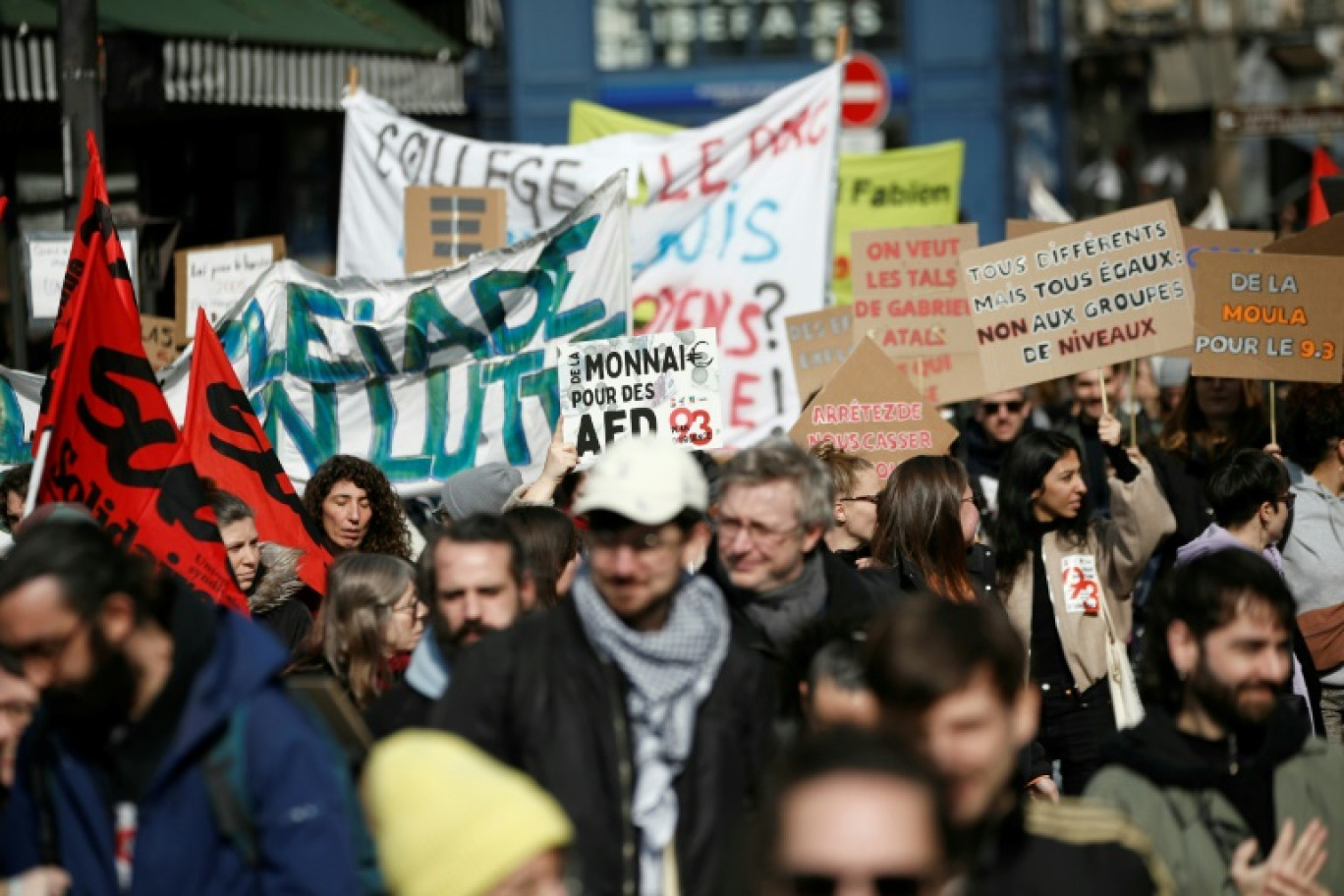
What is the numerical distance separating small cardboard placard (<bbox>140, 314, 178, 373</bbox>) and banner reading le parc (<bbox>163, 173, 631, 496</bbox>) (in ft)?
3.84

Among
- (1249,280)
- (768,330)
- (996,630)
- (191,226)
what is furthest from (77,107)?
(191,226)

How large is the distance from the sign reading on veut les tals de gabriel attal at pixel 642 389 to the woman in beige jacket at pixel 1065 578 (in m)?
1.13

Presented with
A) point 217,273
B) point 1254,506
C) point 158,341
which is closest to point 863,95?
point 217,273

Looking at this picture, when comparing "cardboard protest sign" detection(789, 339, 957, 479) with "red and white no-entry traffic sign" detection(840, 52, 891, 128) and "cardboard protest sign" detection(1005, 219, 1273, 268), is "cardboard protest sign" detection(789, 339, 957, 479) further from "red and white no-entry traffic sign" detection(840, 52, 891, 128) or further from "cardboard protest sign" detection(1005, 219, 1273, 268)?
"red and white no-entry traffic sign" detection(840, 52, 891, 128)

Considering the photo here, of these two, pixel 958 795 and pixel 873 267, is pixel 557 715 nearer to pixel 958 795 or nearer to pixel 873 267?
pixel 958 795

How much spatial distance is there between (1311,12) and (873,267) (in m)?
28.4

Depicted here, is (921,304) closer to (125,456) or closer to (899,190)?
(125,456)

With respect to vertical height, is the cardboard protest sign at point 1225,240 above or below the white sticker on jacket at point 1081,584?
above

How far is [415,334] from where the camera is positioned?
9367mm

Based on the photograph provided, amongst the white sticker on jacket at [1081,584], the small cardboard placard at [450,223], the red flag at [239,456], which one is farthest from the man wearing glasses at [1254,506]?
the small cardboard placard at [450,223]

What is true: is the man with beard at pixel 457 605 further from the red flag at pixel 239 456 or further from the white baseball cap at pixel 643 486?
the red flag at pixel 239 456

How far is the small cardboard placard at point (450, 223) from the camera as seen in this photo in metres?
10.6

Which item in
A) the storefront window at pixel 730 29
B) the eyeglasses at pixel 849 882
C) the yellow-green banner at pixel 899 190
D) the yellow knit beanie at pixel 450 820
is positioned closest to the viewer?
the eyeglasses at pixel 849 882

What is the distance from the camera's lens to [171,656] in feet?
11.9
